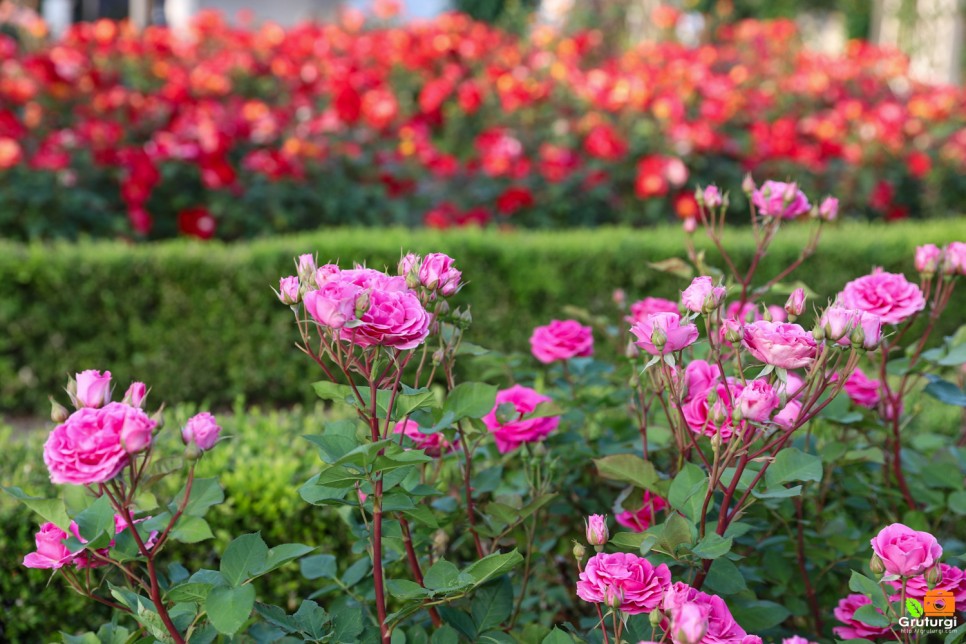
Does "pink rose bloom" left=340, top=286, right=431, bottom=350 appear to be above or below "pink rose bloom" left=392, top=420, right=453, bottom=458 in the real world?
above

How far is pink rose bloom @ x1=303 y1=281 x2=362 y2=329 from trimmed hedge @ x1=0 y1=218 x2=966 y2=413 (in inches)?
93.6

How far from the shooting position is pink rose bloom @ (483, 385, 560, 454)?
5.30 feet

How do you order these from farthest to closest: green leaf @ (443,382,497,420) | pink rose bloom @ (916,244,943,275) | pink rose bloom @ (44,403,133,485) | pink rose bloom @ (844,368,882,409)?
pink rose bloom @ (844,368,882,409) < pink rose bloom @ (916,244,943,275) < green leaf @ (443,382,497,420) < pink rose bloom @ (44,403,133,485)

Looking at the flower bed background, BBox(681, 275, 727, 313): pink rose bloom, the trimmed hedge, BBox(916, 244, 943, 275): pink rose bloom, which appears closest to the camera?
BBox(681, 275, 727, 313): pink rose bloom

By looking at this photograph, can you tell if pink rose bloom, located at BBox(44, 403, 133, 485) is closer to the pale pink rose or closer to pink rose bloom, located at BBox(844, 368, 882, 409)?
the pale pink rose

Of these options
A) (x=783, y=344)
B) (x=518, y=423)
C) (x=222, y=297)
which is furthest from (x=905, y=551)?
(x=222, y=297)

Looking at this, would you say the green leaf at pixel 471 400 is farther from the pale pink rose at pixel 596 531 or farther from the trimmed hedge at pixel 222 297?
the trimmed hedge at pixel 222 297

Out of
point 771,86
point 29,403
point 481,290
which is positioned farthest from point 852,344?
point 771,86

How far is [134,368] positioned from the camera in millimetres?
3738

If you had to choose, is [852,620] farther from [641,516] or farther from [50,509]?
[50,509]

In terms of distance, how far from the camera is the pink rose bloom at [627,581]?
1.18m

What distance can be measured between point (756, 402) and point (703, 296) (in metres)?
0.17

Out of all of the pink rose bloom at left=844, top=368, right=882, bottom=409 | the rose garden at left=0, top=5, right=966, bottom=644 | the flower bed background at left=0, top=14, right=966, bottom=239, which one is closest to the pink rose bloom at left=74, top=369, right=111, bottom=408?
the rose garden at left=0, top=5, right=966, bottom=644

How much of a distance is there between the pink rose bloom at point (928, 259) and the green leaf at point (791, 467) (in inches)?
22.8
